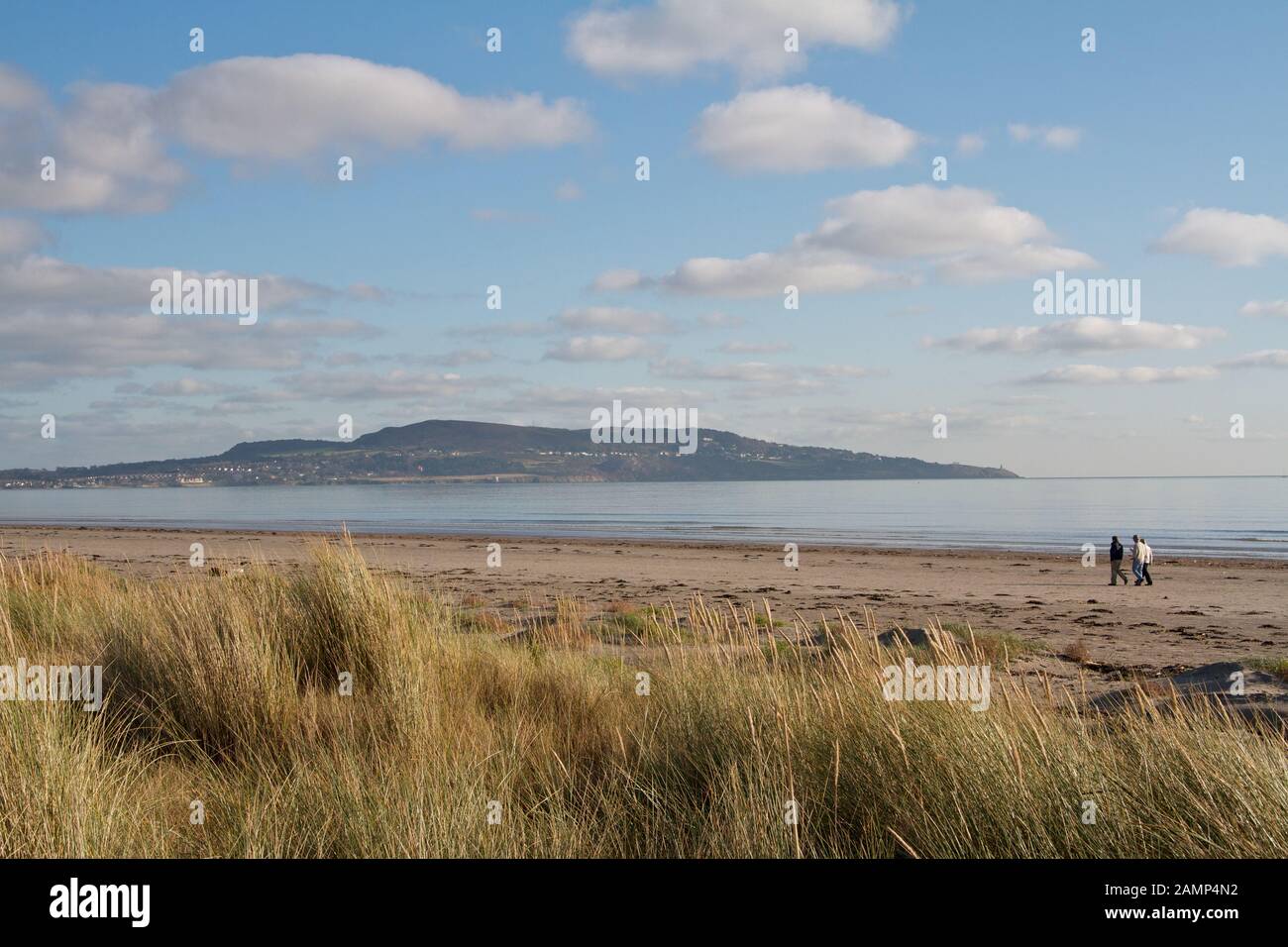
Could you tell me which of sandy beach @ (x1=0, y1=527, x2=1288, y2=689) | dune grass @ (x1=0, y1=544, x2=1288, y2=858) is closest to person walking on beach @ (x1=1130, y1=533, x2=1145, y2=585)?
sandy beach @ (x1=0, y1=527, x2=1288, y2=689)

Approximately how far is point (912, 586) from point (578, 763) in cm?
2069

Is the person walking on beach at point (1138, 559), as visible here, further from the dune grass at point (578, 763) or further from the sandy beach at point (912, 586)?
the dune grass at point (578, 763)

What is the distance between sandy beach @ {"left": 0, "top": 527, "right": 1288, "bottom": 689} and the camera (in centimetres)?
1390

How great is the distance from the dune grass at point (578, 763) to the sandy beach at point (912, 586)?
70.5 inches

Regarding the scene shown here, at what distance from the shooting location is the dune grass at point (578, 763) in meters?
3.84

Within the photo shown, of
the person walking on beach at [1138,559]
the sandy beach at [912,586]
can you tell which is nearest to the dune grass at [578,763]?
the sandy beach at [912,586]

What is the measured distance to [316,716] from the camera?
19.2 feet

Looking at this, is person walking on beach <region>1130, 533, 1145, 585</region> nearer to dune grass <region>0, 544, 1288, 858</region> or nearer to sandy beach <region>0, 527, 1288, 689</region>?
sandy beach <region>0, 527, 1288, 689</region>

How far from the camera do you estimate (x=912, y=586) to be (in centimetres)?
2475

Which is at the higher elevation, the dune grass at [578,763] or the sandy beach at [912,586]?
the dune grass at [578,763]
